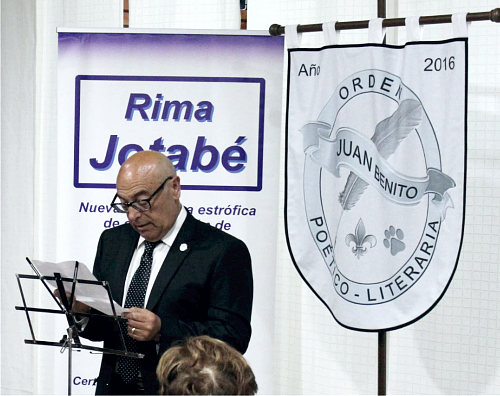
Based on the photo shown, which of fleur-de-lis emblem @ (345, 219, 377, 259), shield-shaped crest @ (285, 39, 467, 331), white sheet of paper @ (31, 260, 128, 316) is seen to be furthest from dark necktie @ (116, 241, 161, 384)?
fleur-de-lis emblem @ (345, 219, 377, 259)

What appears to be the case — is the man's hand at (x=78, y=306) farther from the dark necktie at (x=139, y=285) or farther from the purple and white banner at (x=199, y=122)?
the purple and white banner at (x=199, y=122)

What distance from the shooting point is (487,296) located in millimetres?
3305

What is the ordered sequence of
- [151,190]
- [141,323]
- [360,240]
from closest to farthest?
[141,323] < [151,190] < [360,240]

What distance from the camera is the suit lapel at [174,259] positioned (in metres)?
2.91

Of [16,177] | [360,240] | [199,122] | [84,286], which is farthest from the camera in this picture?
[16,177]

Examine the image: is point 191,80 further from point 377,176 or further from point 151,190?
point 377,176

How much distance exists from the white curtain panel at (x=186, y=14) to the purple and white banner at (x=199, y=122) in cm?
61

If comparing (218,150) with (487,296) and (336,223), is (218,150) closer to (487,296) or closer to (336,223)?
(336,223)

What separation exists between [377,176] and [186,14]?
1.45m

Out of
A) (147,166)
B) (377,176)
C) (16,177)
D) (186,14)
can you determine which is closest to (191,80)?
(147,166)

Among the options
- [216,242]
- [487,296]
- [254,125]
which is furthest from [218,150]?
[487,296]

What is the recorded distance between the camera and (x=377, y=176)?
2996 mm

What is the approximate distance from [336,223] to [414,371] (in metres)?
0.90

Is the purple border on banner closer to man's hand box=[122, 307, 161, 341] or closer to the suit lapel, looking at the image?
the suit lapel
